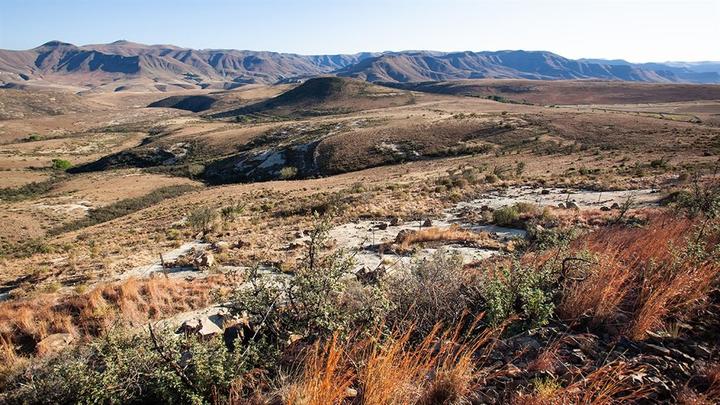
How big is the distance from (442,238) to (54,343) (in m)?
11.3

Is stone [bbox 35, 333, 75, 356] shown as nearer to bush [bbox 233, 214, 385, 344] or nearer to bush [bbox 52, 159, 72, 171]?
bush [bbox 233, 214, 385, 344]

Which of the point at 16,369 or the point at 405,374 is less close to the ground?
the point at 405,374

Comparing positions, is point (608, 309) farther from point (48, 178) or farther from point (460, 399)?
point (48, 178)

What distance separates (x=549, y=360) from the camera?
3.74 m

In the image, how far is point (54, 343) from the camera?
7316 mm

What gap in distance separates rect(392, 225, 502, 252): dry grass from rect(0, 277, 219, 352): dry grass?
6.56 m

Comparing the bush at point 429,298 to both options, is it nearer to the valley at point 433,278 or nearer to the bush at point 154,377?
the valley at point 433,278

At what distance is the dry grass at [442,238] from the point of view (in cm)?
1346

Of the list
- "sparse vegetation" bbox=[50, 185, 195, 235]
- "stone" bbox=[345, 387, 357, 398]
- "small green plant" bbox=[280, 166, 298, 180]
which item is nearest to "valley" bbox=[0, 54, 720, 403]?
"stone" bbox=[345, 387, 357, 398]

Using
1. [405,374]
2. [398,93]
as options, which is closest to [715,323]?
[405,374]

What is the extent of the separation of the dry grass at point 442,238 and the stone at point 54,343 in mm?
9275

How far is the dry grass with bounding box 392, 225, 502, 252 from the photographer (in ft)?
44.2

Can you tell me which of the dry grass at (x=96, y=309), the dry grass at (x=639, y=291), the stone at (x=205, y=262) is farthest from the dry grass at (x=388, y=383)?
the stone at (x=205, y=262)

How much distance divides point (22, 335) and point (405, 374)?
349 inches
